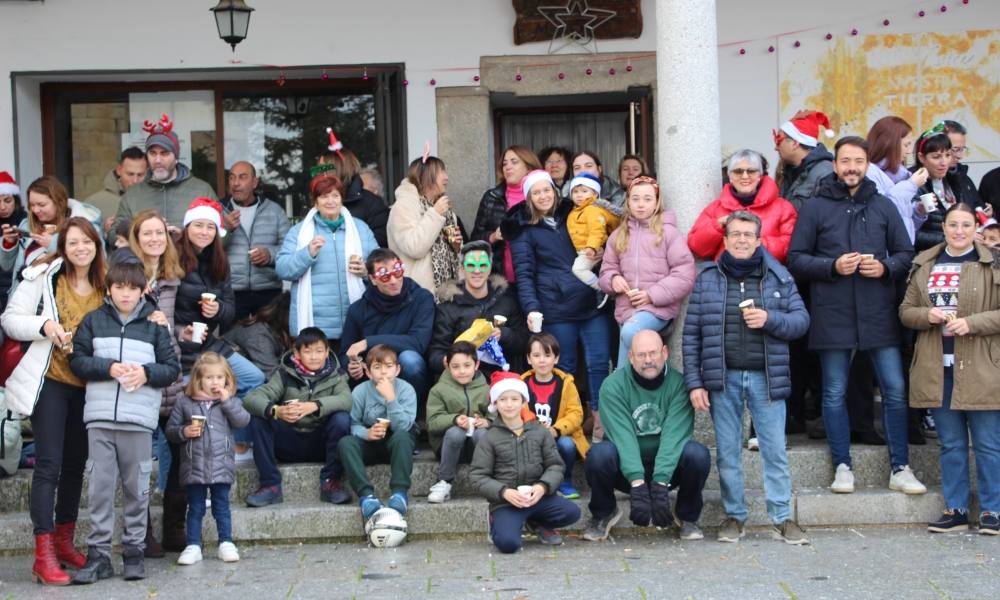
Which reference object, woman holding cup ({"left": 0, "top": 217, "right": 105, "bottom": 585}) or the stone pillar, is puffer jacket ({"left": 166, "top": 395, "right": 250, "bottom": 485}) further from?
the stone pillar

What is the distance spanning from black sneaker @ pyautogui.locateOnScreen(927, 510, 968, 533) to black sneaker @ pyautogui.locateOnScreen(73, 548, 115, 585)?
4299 mm

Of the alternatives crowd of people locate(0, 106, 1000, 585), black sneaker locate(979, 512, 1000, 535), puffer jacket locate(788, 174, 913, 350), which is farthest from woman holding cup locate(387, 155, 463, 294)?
black sneaker locate(979, 512, 1000, 535)

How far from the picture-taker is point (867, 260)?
7.45 m

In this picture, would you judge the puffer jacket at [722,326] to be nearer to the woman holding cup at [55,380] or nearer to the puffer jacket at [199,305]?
the puffer jacket at [199,305]

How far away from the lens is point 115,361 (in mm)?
6645

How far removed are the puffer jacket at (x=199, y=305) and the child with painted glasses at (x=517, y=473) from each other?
1.63m

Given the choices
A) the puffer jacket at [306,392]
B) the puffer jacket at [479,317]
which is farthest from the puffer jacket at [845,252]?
the puffer jacket at [306,392]

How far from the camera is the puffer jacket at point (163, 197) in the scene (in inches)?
351

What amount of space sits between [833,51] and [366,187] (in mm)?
3750

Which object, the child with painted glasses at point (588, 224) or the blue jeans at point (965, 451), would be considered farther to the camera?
the child with painted glasses at point (588, 224)

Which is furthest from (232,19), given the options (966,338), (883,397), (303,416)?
(966,338)

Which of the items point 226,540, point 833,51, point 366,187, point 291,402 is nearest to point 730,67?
point 833,51

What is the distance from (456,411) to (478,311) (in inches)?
32.8

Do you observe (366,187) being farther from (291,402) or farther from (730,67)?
(730,67)
